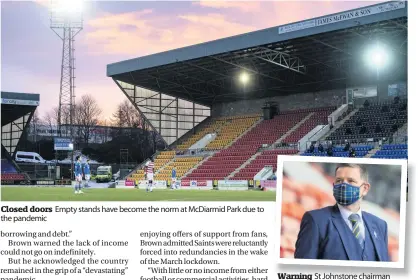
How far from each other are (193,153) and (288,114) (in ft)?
24.3

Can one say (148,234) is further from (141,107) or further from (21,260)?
(141,107)

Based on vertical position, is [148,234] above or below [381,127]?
below

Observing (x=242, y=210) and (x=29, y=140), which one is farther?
(x=29, y=140)

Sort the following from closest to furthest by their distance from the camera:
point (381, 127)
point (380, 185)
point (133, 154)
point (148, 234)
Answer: point (380, 185) → point (148, 234) → point (381, 127) → point (133, 154)

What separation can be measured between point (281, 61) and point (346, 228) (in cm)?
2817

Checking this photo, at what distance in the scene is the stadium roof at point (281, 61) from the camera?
86.3 ft

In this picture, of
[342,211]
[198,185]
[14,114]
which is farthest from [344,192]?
[14,114]

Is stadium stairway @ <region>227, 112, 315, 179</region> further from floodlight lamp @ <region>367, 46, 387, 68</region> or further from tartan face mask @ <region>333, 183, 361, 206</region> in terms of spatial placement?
tartan face mask @ <region>333, 183, 361, 206</region>

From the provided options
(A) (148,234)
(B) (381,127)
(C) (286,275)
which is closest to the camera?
(C) (286,275)

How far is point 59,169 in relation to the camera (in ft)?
151

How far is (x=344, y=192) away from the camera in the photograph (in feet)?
21.8

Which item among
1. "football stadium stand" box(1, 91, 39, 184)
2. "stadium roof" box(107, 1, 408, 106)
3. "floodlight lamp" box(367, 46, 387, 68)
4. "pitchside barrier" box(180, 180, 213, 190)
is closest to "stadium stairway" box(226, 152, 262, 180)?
"pitchside barrier" box(180, 180, 213, 190)

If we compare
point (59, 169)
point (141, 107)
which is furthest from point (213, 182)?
point (59, 169)

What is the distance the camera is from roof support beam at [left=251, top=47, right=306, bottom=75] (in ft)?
104
